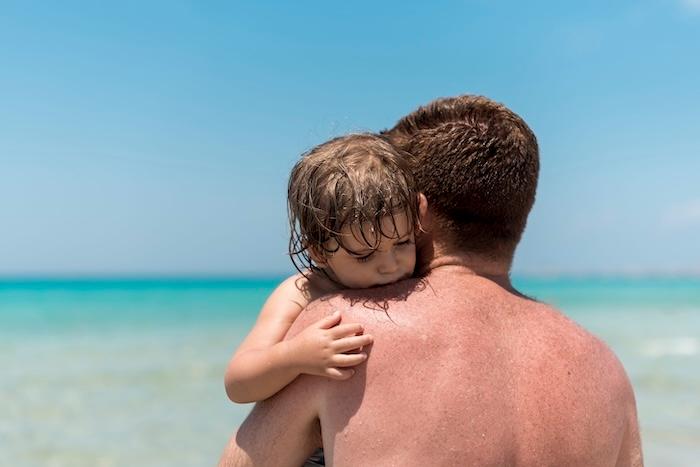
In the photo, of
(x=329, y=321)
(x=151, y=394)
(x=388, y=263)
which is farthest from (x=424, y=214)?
(x=151, y=394)

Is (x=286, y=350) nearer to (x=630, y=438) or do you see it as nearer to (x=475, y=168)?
(x=475, y=168)

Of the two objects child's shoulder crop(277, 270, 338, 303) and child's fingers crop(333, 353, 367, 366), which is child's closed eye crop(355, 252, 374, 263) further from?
child's fingers crop(333, 353, 367, 366)

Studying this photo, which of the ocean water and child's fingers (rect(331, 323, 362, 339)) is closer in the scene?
child's fingers (rect(331, 323, 362, 339))

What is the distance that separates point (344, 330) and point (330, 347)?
0.06 m

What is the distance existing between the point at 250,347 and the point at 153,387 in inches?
378

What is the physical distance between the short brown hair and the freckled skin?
147 mm

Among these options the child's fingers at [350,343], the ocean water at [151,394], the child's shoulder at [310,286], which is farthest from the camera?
the ocean water at [151,394]

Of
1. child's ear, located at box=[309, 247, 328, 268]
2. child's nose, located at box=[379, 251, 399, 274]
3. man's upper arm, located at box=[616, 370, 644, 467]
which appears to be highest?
child's ear, located at box=[309, 247, 328, 268]

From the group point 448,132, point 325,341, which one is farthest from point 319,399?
point 448,132

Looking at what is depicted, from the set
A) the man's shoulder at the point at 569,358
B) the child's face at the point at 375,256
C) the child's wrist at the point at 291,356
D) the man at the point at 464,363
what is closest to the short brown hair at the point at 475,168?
the man at the point at 464,363

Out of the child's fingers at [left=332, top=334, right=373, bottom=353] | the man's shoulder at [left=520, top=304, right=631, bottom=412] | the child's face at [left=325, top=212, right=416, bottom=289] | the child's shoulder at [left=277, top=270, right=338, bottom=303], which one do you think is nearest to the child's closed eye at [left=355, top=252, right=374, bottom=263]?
the child's face at [left=325, top=212, right=416, bottom=289]

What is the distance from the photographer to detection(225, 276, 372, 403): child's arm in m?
1.78

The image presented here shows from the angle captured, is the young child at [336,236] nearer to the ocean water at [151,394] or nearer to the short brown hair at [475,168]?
the short brown hair at [475,168]

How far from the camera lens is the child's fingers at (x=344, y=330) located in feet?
5.88
